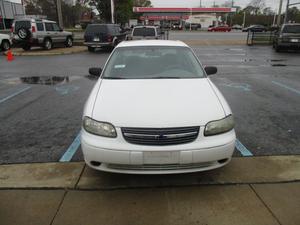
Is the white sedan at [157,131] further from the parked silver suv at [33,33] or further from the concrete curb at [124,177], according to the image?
the parked silver suv at [33,33]

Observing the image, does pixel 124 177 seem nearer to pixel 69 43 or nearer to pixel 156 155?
pixel 156 155

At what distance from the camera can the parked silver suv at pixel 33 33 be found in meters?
18.1

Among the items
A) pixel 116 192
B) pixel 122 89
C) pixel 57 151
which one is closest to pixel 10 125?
pixel 57 151

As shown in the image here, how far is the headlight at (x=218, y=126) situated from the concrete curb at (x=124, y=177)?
683mm

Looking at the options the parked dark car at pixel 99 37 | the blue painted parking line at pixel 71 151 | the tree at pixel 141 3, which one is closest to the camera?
the blue painted parking line at pixel 71 151

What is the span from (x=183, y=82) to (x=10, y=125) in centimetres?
335

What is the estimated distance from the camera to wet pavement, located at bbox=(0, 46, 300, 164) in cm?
448

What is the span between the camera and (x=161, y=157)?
3.02 metres

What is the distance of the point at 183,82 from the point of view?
418 centimetres

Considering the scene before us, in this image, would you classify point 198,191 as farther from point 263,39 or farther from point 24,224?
point 263,39

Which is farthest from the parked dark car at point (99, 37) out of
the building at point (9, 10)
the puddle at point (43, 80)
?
the building at point (9, 10)

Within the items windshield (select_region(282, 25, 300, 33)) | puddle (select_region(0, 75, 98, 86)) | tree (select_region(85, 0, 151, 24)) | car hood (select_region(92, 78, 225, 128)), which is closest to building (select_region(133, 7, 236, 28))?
tree (select_region(85, 0, 151, 24))

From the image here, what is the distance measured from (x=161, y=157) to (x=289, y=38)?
19038 mm

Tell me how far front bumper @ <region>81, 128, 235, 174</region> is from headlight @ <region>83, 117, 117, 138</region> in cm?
5
